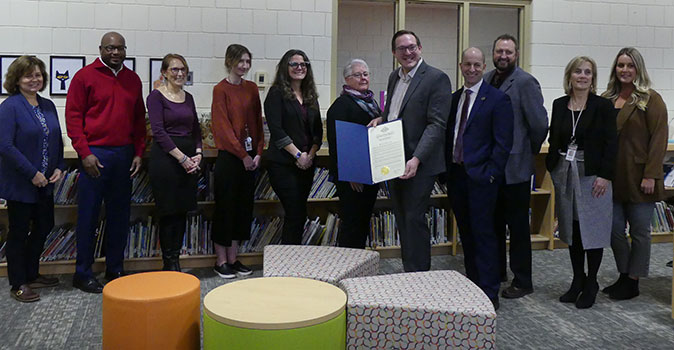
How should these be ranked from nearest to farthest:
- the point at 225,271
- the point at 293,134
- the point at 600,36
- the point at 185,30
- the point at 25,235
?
the point at 25,235
the point at 293,134
the point at 225,271
the point at 185,30
the point at 600,36

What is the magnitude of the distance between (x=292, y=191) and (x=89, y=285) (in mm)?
1422

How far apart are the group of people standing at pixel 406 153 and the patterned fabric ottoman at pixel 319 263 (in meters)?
0.44

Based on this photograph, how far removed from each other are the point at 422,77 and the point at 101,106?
6.57 feet

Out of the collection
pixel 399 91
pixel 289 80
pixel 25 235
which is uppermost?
pixel 289 80

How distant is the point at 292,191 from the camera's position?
4004 millimetres

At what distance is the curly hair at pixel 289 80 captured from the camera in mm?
3906

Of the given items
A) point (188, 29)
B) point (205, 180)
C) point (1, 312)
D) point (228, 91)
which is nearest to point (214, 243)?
point (205, 180)

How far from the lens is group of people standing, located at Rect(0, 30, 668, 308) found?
3.38m

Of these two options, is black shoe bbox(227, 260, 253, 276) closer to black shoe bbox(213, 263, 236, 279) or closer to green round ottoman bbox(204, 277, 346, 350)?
black shoe bbox(213, 263, 236, 279)

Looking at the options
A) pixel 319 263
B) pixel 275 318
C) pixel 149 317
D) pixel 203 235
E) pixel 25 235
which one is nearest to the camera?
pixel 275 318

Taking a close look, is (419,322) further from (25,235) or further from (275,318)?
(25,235)

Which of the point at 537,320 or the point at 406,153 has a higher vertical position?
the point at 406,153

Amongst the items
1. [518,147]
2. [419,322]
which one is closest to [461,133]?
[518,147]

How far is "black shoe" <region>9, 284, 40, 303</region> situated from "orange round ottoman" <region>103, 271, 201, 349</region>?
138cm
